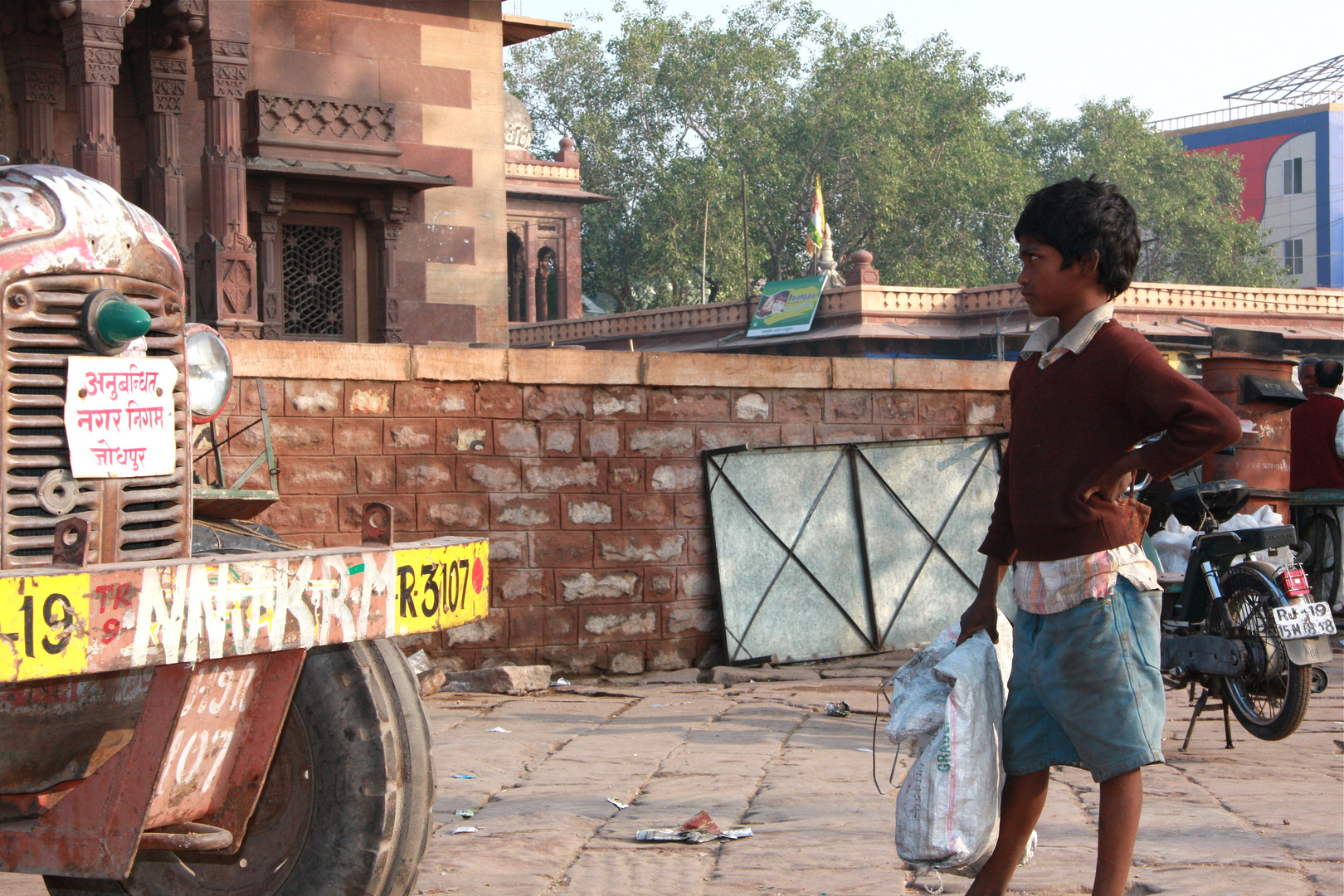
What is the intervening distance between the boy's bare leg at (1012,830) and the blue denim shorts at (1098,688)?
5cm

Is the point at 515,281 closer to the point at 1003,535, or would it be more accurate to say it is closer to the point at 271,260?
the point at 271,260

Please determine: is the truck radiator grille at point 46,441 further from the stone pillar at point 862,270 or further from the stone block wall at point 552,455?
the stone pillar at point 862,270

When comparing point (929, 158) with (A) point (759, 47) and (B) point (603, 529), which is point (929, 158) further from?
(B) point (603, 529)

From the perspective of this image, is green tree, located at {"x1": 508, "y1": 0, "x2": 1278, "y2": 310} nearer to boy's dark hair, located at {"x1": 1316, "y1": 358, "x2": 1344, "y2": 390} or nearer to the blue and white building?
the blue and white building

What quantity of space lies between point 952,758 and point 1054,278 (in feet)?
3.64

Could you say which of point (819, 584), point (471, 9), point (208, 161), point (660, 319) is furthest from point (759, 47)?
point (819, 584)

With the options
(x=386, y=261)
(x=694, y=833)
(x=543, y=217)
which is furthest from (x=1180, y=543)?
(x=543, y=217)

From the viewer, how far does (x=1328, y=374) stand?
30.8 ft

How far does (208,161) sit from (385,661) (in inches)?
412

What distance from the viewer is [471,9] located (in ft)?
49.1

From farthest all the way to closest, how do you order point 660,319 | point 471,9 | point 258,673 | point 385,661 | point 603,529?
point 660,319, point 471,9, point 603,529, point 385,661, point 258,673

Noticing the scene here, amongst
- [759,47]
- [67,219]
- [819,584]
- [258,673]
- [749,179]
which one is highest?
[759,47]

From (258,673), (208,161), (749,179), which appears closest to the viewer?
(258,673)

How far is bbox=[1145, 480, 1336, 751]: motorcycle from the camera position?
19.4ft
